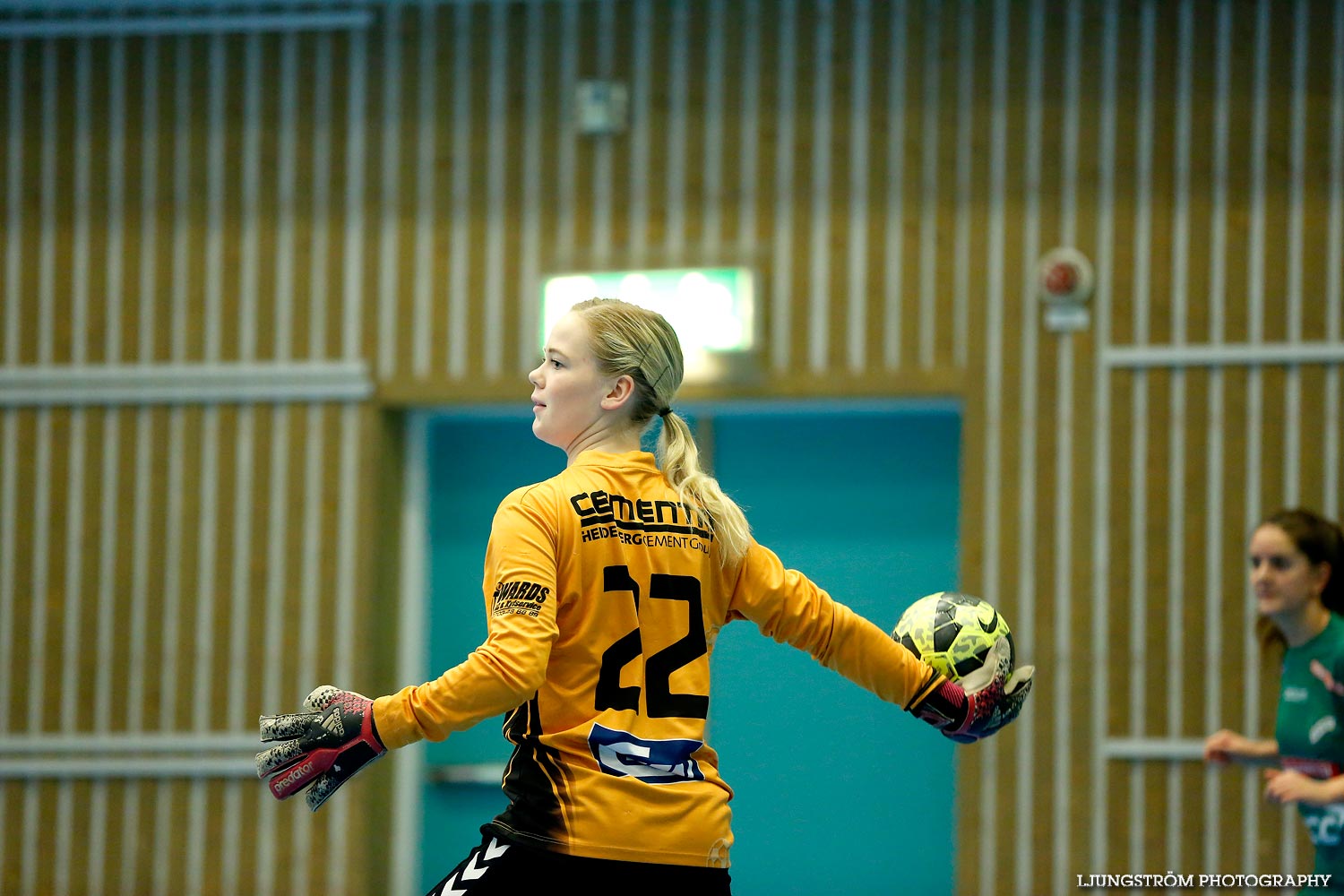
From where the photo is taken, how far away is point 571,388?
268 centimetres

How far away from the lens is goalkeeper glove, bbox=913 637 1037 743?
2.86 metres

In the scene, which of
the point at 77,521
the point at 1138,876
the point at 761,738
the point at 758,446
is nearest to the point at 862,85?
the point at 758,446

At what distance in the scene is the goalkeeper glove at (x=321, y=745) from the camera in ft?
7.81

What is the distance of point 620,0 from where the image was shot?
259 inches

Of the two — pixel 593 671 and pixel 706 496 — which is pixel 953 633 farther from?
pixel 593 671

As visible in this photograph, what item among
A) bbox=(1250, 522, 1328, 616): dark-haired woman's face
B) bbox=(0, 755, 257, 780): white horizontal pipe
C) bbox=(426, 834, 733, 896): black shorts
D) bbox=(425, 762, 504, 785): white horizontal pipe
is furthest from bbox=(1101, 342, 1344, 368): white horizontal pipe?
bbox=(0, 755, 257, 780): white horizontal pipe

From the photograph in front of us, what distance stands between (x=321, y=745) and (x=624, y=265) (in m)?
4.32

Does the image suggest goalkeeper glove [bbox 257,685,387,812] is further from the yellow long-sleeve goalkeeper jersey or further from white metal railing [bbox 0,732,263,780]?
white metal railing [bbox 0,732,263,780]

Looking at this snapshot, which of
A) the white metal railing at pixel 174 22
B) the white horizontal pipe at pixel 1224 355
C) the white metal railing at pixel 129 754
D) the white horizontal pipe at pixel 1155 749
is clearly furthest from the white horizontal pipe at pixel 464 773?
the white metal railing at pixel 174 22

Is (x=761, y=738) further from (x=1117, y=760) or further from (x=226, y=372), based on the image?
(x=226, y=372)

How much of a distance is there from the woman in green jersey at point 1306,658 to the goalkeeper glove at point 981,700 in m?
1.46

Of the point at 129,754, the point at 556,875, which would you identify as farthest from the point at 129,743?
the point at 556,875

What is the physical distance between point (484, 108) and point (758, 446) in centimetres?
205

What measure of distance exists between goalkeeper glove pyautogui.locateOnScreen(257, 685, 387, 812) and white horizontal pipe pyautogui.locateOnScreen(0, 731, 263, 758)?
4332 millimetres
